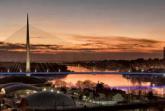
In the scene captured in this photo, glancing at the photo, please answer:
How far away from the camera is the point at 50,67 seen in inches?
2351

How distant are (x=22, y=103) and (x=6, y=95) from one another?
538 cm

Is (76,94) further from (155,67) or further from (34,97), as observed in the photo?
(155,67)

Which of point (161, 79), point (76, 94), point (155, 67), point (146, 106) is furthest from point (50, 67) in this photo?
point (146, 106)

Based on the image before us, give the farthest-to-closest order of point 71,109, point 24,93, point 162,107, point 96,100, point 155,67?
point 155,67 < point 24,93 < point 96,100 < point 162,107 < point 71,109

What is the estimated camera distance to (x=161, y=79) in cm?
4403

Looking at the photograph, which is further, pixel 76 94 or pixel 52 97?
pixel 76 94

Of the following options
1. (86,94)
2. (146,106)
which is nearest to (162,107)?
(146,106)

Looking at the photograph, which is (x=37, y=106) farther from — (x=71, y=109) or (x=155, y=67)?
(x=155, y=67)

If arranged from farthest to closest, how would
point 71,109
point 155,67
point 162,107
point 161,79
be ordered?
point 155,67 → point 161,79 → point 162,107 → point 71,109

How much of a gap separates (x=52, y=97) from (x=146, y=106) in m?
4.31

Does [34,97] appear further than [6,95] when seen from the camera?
No

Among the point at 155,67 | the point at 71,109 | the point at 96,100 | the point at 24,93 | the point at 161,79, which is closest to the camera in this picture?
the point at 71,109

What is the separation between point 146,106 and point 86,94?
5.06 meters

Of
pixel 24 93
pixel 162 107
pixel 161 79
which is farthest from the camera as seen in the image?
pixel 161 79
